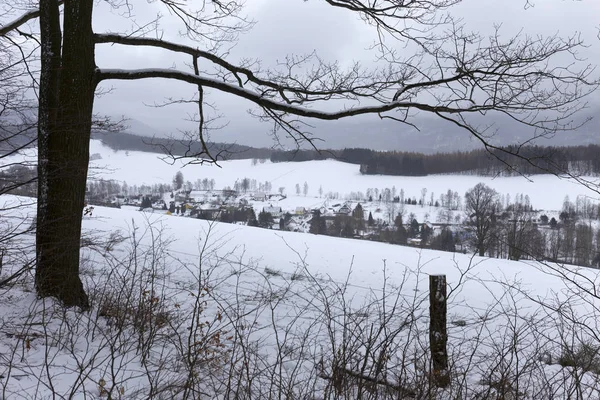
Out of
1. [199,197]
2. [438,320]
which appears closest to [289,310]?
[438,320]

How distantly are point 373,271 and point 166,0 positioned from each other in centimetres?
799

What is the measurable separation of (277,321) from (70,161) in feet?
12.6

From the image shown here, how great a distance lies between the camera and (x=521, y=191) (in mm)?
53000

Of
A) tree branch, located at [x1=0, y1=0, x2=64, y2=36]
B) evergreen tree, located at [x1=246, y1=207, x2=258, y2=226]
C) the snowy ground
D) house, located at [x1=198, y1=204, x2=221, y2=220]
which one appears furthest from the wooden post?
evergreen tree, located at [x1=246, y1=207, x2=258, y2=226]

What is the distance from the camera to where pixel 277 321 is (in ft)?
21.1

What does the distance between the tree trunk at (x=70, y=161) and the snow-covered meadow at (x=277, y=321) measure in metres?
0.27

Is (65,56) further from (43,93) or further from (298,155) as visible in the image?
(298,155)

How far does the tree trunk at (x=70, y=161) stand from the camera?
5027 millimetres

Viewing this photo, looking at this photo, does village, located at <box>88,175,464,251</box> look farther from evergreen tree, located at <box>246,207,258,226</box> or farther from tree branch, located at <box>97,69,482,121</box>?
tree branch, located at <box>97,69,482,121</box>

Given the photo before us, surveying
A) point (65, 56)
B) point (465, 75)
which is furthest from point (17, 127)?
point (465, 75)

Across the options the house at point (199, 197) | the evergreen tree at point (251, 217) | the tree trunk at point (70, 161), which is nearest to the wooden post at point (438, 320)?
the tree trunk at point (70, 161)

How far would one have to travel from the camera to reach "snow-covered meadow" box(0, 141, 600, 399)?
269cm

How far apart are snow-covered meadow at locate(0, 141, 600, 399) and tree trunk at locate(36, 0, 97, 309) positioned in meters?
0.27

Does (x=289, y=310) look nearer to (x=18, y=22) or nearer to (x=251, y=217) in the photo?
(x=18, y=22)
